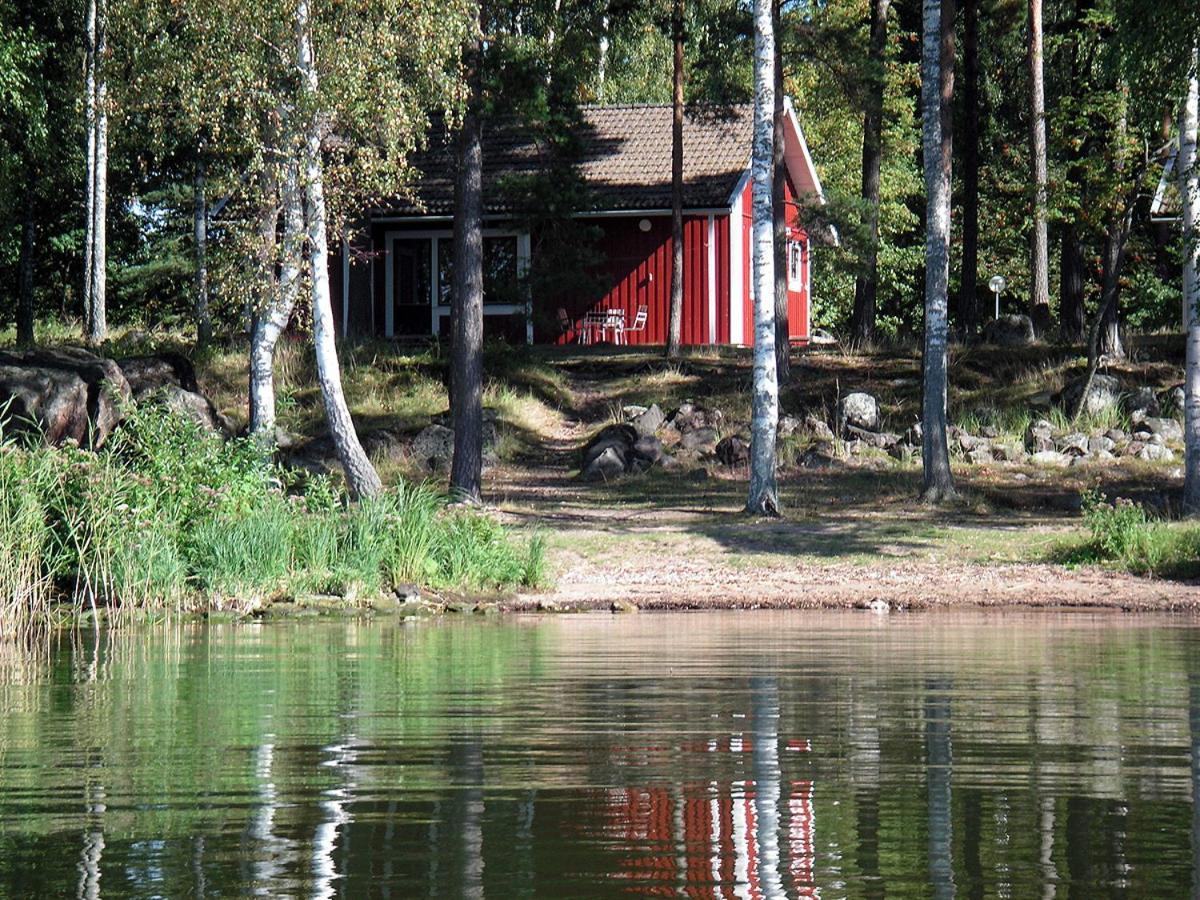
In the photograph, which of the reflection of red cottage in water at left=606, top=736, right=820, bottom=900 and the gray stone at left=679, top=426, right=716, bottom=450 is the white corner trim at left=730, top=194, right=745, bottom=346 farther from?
the reflection of red cottage in water at left=606, top=736, right=820, bottom=900

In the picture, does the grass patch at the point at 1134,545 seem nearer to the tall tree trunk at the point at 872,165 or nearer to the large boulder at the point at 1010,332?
the tall tree trunk at the point at 872,165

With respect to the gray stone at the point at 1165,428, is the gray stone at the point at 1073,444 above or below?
below

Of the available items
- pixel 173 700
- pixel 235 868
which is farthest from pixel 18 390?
pixel 235 868

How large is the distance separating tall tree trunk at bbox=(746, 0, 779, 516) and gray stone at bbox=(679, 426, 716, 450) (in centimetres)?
583

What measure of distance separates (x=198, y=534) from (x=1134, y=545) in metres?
11.0

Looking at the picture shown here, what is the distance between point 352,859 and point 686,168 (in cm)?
3944

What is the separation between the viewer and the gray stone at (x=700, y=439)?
31.6m

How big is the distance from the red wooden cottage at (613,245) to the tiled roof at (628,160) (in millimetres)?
38

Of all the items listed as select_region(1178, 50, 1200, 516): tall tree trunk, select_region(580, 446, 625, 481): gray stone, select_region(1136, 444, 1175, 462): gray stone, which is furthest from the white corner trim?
select_region(1178, 50, 1200, 516): tall tree trunk

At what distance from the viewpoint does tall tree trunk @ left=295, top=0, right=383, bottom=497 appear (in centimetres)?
2361

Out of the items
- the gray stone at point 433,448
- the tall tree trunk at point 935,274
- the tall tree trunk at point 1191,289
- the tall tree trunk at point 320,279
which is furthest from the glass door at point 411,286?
the tall tree trunk at point 1191,289

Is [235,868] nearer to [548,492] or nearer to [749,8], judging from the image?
[548,492]

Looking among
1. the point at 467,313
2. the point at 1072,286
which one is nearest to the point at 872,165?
the point at 1072,286

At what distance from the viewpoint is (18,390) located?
25.2 meters
